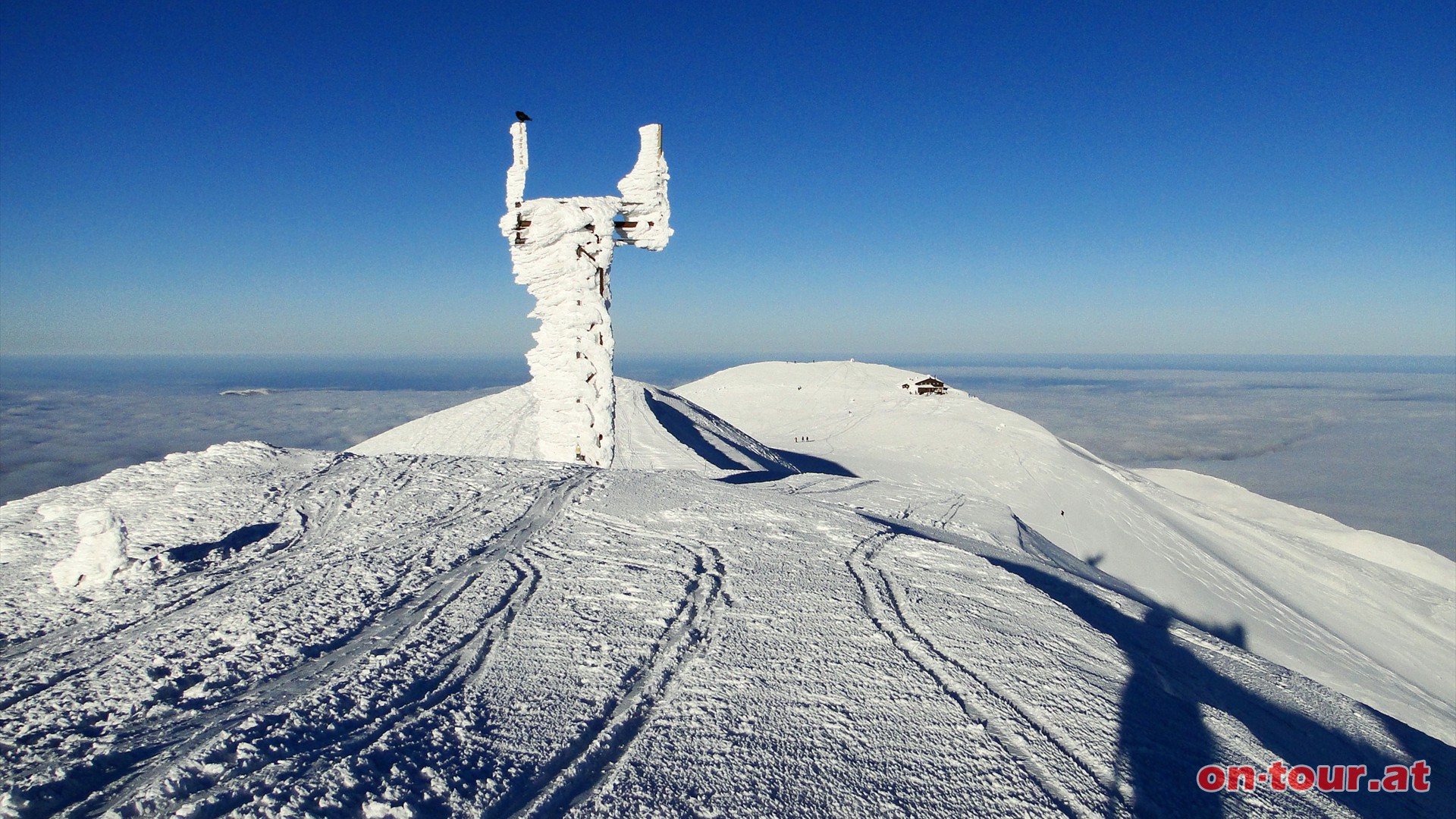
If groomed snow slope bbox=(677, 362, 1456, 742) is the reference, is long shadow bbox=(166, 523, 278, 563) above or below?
above

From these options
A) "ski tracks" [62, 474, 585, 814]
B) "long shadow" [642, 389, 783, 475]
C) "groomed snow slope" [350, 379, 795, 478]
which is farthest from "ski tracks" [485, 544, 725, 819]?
"long shadow" [642, 389, 783, 475]

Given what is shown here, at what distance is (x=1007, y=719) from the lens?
8.98 feet

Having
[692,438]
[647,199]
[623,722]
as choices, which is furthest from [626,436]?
[623,722]

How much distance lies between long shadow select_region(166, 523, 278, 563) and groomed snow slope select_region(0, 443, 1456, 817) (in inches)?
1.1

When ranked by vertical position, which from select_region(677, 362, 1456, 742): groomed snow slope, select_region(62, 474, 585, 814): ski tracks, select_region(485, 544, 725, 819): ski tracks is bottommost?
select_region(677, 362, 1456, 742): groomed snow slope

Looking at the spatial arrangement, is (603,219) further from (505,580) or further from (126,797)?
(126,797)

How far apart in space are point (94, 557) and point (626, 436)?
1038 centimetres

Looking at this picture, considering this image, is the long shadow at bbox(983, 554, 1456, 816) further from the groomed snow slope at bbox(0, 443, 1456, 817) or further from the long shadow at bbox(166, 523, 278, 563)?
the long shadow at bbox(166, 523, 278, 563)

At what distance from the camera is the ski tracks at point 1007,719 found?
2340 millimetres

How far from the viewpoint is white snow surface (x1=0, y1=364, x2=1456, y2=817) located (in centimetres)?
216

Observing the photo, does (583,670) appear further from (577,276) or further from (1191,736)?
(577,276)

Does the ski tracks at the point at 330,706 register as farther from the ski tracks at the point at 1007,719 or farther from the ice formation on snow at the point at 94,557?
the ski tracks at the point at 1007,719

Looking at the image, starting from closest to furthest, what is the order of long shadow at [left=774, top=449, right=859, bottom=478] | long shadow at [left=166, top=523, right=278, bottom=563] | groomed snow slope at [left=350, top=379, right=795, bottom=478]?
1. long shadow at [left=166, top=523, right=278, bottom=563]
2. groomed snow slope at [left=350, top=379, right=795, bottom=478]
3. long shadow at [left=774, top=449, right=859, bottom=478]

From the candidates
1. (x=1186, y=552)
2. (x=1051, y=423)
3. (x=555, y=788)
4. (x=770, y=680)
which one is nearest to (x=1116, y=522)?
(x=1186, y=552)
